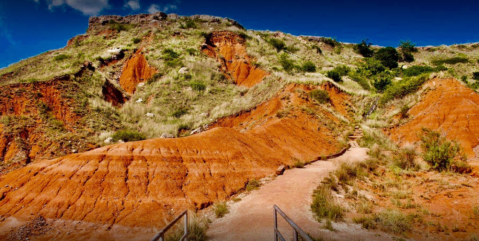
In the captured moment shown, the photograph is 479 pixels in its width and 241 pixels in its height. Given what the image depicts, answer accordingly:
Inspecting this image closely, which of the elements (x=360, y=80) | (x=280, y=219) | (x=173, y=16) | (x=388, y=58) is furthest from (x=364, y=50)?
(x=280, y=219)

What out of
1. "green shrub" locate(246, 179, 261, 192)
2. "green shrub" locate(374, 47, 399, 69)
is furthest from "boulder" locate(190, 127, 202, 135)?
"green shrub" locate(374, 47, 399, 69)

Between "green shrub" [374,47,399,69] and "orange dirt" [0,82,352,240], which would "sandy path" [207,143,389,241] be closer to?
"orange dirt" [0,82,352,240]

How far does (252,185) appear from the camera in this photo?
30.6 feet

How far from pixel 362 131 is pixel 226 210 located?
15164 mm

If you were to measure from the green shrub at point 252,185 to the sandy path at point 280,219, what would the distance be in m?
0.27

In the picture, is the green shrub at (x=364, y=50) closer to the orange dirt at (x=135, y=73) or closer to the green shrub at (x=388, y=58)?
the green shrub at (x=388, y=58)

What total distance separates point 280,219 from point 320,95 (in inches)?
675

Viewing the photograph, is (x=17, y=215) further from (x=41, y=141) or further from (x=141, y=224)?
(x=41, y=141)

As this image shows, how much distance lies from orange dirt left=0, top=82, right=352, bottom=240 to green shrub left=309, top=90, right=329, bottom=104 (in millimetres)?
11182

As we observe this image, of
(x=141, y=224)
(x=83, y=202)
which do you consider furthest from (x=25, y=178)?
(x=141, y=224)

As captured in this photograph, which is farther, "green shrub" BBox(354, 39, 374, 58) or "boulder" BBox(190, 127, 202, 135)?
"green shrub" BBox(354, 39, 374, 58)

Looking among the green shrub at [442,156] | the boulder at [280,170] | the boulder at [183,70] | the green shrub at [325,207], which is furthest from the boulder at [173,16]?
the green shrub at [325,207]

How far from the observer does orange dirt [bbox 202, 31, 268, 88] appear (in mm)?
31409

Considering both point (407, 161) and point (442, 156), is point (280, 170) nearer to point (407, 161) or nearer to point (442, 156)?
point (407, 161)
